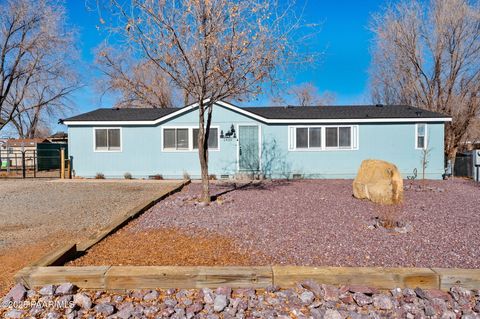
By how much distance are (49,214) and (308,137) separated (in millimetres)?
9841

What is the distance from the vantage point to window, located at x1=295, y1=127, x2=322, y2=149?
13.6m

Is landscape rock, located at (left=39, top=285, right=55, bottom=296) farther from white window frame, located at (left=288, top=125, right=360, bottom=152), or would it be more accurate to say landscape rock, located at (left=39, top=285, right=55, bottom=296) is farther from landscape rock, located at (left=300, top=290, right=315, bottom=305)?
white window frame, located at (left=288, top=125, right=360, bottom=152)

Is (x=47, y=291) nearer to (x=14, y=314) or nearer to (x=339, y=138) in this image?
(x=14, y=314)

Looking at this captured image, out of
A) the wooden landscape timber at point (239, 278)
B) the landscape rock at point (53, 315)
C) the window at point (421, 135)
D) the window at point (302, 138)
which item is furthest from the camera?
the window at point (302, 138)

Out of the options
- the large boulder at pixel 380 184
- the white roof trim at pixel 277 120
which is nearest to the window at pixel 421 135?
the white roof trim at pixel 277 120

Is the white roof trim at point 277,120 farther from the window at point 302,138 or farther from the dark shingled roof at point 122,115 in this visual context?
the window at point 302,138

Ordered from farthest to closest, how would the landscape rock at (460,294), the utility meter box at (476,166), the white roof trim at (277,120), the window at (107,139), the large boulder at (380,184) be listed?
the window at (107,139)
the white roof trim at (277,120)
the utility meter box at (476,166)
the large boulder at (380,184)
the landscape rock at (460,294)

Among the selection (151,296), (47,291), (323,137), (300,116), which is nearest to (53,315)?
(47,291)

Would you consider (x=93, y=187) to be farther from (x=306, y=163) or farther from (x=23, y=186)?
(x=306, y=163)

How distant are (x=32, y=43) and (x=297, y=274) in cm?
2219

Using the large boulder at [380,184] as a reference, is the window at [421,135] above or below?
above

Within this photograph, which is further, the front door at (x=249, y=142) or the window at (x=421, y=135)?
the front door at (x=249, y=142)

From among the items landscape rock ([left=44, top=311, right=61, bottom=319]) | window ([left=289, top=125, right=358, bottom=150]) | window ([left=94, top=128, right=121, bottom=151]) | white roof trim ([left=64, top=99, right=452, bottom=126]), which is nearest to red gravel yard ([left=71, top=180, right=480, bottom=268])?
landscape rock ([left=44, top=311, right=61, bottom=319])

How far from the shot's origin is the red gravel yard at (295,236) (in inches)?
147
